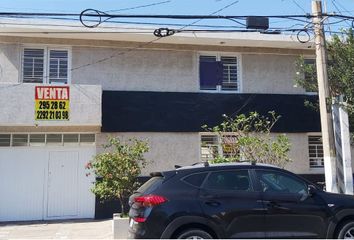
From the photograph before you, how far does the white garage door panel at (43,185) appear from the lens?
13.9 m

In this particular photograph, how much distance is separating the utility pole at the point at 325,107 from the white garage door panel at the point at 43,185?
7.45 meters

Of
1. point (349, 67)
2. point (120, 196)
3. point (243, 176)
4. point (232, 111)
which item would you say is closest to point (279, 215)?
point (243, 176)

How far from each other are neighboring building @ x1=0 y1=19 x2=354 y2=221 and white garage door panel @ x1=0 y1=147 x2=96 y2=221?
32 millimetres

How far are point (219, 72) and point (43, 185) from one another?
23.5ft

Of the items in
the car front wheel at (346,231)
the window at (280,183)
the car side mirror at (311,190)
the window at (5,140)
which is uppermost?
the window at (5,140)

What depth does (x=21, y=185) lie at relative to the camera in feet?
45.7

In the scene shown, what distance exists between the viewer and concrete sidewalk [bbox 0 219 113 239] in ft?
36.6

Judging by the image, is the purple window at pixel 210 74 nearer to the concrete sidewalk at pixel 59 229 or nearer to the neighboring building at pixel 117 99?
the neighboring building at pixel 117 99

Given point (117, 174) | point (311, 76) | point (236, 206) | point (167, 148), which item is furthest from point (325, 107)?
point (117, 174)

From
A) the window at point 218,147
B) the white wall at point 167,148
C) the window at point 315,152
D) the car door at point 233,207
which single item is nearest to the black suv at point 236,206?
the car door at point 233,207

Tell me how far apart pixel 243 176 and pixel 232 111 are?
7.64m

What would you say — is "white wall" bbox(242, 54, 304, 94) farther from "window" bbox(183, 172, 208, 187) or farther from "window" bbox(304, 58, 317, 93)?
"window" bbox(183, 172, 208, 187)

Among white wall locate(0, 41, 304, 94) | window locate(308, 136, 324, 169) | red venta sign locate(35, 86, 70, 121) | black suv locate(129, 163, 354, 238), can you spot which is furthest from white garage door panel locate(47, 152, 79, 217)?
window locate(308, 136, 324, 169)

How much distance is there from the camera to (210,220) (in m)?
7.06
